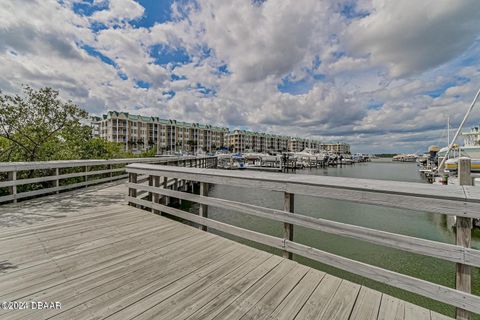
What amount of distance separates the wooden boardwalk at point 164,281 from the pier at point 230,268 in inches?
0.4

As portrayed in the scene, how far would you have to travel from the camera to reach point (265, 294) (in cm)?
203

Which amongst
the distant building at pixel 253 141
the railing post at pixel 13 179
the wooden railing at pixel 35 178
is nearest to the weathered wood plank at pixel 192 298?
the wooden railing at pixel 35 178

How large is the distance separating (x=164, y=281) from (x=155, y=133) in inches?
2991

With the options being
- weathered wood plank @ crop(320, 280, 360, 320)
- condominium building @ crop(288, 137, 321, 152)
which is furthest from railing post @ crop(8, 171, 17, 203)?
condominium building @ crop(288, 137, 321, 152)

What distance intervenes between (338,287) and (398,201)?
1034mm

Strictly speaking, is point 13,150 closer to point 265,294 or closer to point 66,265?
point 66,265

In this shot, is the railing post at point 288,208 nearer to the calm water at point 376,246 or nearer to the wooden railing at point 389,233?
the wooden railing at point 389,233

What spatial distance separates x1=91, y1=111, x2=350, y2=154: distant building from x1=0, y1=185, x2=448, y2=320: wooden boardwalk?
43604 mm

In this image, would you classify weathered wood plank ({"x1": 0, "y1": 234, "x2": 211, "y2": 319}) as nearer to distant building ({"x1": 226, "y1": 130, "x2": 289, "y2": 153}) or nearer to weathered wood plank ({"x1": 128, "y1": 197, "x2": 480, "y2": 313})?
weathered wood plank ({"x1": 128, "y1": 197, "x2": 480, "y2": 313})

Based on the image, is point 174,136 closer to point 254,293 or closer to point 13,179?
point 13,179

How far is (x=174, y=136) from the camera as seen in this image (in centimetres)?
7800

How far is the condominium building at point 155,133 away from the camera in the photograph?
207ft

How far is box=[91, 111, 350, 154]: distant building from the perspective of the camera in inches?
2501

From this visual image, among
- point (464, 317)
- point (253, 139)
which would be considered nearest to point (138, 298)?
point (464, 317)
